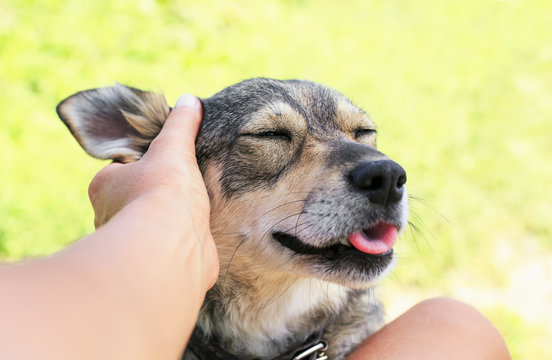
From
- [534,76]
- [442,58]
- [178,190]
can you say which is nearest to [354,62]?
[442,58]

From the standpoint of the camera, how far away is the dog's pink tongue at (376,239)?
242 cm

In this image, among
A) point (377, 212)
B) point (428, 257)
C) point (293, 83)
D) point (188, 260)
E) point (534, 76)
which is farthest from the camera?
point (534, 76)

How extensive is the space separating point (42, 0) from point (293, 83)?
7230mm

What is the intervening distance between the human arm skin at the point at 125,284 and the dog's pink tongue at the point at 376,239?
2.62 feet

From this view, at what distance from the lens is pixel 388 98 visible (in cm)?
881

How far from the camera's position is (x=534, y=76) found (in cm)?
1065

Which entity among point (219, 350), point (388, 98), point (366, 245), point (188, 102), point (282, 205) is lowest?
point (388, 98)

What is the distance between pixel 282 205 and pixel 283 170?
0.80 ft

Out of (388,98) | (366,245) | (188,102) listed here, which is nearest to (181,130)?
(188,102)

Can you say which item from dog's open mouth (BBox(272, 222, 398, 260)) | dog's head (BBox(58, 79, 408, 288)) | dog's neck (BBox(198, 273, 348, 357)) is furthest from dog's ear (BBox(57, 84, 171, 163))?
dog's open mouth (BBox(272, 222, 398, 260))

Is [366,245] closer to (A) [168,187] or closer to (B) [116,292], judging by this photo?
(A) [168,187]

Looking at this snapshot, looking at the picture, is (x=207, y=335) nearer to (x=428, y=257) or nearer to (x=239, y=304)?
(x=239, y=304)

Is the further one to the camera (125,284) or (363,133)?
(363,133)

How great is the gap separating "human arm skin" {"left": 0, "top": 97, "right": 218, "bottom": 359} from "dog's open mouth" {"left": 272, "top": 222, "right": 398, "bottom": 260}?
72cm
